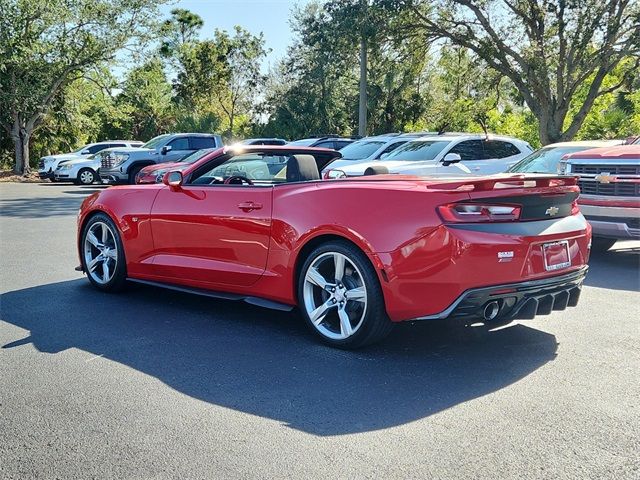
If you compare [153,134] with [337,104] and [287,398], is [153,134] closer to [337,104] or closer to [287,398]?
[337,104]

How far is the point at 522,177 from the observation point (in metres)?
4.64

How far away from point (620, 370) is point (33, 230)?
9.88 m

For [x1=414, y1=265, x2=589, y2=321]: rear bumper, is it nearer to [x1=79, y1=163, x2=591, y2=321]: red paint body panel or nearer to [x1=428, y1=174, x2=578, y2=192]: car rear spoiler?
[x1=79, y1=163, x2=591, y2=321]: red paint body panel

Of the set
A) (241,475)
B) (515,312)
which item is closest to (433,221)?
(515,312)

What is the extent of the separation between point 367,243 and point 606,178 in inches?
204

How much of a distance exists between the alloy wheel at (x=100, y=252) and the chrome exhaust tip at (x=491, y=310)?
3.77 meters

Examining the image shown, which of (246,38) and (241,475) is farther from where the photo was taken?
(246,38)

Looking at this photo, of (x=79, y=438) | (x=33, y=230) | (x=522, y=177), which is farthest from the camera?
(x=33, y=230)

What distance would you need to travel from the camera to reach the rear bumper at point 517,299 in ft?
14.0

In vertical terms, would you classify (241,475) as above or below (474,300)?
below

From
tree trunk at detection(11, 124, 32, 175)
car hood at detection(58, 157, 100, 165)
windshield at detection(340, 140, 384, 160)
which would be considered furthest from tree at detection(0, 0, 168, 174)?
windshield at detection(340, 140, 384, 160)

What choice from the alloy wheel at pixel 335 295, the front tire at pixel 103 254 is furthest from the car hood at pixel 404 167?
the alloy wheel at pixel 335 295

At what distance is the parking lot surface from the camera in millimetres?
3098

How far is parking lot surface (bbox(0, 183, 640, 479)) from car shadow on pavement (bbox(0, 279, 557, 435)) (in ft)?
0.06
